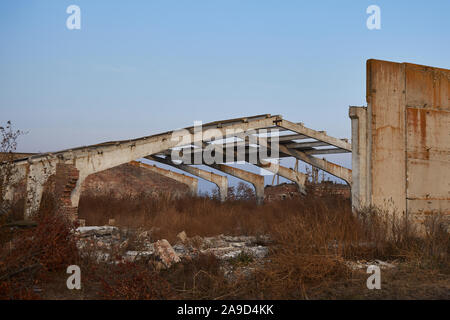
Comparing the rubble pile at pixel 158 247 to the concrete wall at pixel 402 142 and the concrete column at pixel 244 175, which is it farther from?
the concrete column at pixel 244 175

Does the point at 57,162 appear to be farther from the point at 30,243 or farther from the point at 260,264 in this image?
the point at 260,264

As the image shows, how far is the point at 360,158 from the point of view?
938 cm

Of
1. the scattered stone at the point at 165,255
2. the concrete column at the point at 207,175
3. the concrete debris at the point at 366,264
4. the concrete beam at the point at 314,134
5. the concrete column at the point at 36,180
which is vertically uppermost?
the concrete beam at the point at 314,134

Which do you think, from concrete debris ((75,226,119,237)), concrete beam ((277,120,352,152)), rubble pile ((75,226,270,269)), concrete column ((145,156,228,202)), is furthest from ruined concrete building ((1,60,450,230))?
concrete column ((145,156,228,202))

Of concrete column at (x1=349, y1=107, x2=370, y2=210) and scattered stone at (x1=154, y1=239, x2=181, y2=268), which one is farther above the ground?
concrete column at (x1=349, y1=107, x2=370, y2=210)

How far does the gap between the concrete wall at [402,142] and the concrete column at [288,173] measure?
885 centimetres

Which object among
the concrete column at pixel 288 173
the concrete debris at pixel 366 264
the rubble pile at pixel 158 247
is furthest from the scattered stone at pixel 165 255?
the concrete column at pixel 288 173

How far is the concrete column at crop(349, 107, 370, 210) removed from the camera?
9.30m

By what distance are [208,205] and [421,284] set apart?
1073 centimetres

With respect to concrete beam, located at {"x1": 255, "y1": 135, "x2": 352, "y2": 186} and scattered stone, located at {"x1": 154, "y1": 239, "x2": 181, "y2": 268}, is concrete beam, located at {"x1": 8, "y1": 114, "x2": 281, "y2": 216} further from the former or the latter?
scattered stone, located at {"x1": 154, "y1": 239, "x2": 181, "y2": 268}

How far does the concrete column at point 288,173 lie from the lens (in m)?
18.4

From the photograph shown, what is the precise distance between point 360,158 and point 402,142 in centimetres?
122

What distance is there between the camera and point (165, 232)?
10.5m

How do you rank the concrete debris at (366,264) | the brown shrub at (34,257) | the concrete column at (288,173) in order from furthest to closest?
the concrete column at (288,173) < the concrete debris at (366,264) < the brown shrub at (34,257)
